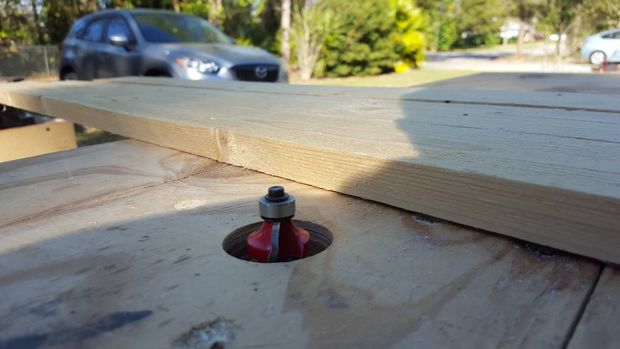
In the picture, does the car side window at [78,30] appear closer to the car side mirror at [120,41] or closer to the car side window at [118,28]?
the car side window at [118,28]

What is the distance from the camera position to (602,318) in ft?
2.07

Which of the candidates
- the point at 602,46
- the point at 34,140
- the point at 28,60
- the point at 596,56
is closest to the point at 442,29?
the point at 596,56

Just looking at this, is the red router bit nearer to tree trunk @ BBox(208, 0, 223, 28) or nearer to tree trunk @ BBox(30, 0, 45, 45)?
tree trunk @ BBox(208, 0, 223, 28)

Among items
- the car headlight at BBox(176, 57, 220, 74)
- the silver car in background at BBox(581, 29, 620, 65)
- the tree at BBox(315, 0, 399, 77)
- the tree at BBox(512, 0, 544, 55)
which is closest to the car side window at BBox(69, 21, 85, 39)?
the car headlight at BBox(176, 57, 220, 74)

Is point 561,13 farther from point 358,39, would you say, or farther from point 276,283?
point 276,283

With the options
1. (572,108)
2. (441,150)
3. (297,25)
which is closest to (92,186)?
(441,150)

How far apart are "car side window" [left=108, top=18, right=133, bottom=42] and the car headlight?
1201 mm

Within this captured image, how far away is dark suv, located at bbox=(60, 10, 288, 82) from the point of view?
19.1ft

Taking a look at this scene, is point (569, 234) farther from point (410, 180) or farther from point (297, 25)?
point (297, 25)

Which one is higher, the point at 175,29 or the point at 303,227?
the point at 175,29

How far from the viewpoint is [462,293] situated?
695 mm

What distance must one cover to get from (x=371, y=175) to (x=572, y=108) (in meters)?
0.90

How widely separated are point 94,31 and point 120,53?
4.14 ft

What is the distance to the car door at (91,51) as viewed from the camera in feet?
23.1
